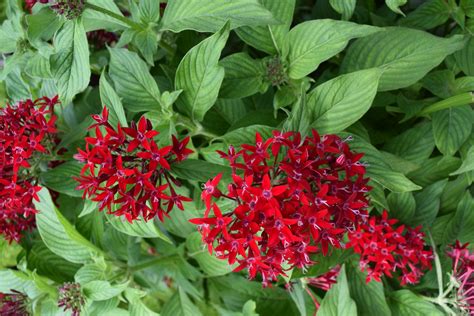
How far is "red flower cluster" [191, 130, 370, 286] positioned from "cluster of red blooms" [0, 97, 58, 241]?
409 mm

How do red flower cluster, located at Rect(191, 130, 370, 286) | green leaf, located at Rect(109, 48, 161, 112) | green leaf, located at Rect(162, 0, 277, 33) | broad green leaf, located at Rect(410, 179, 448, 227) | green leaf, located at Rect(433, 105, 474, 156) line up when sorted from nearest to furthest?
red flower cluster, located at Rect(191, 130, 370, 286)
green leaf, located at Rect(162, 0, 277, 33)
green leaf, located at Rect(109, 48, 161, 112)
green leaf, located at Rect(433, 105, 474, 156)
broad green leaf, located at Rect(410, 179, 448, 227)

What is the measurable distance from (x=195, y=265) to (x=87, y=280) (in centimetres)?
38

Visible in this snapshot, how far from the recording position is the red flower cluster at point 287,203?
2.52 ft

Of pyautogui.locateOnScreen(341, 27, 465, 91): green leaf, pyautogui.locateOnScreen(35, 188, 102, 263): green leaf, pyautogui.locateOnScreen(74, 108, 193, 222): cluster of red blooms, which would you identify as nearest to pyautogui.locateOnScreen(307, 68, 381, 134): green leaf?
pyautogui.locateOnScreen(341, 27, 465, 91): green leaf

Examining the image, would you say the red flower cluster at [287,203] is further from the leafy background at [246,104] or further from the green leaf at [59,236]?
the green leaf at [59,236]

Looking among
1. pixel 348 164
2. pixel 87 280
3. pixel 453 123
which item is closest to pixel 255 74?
pixel 348 164

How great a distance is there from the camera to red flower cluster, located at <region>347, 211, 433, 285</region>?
1036mm

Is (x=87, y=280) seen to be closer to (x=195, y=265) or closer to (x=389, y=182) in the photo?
(x=195, y=265)

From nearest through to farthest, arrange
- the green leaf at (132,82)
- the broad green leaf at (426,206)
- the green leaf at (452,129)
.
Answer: the green leaf at (132,82), the green leaf at (452,129), the broad green leaf at (426,206)

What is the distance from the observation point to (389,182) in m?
0.91

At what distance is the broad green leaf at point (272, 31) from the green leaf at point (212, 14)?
15 cm

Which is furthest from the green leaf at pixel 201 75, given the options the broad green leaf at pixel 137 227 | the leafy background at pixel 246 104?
the broad green leaf at pixel 137 227

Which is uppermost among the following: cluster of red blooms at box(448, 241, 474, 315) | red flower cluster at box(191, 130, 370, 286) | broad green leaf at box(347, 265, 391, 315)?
red flower cluster at box(191, 130, 370, 286)

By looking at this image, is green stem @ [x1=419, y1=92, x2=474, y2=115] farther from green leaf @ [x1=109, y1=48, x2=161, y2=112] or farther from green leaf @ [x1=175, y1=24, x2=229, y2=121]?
green leaf @ [x1=109, y1=48, x2=161, y2=112]
